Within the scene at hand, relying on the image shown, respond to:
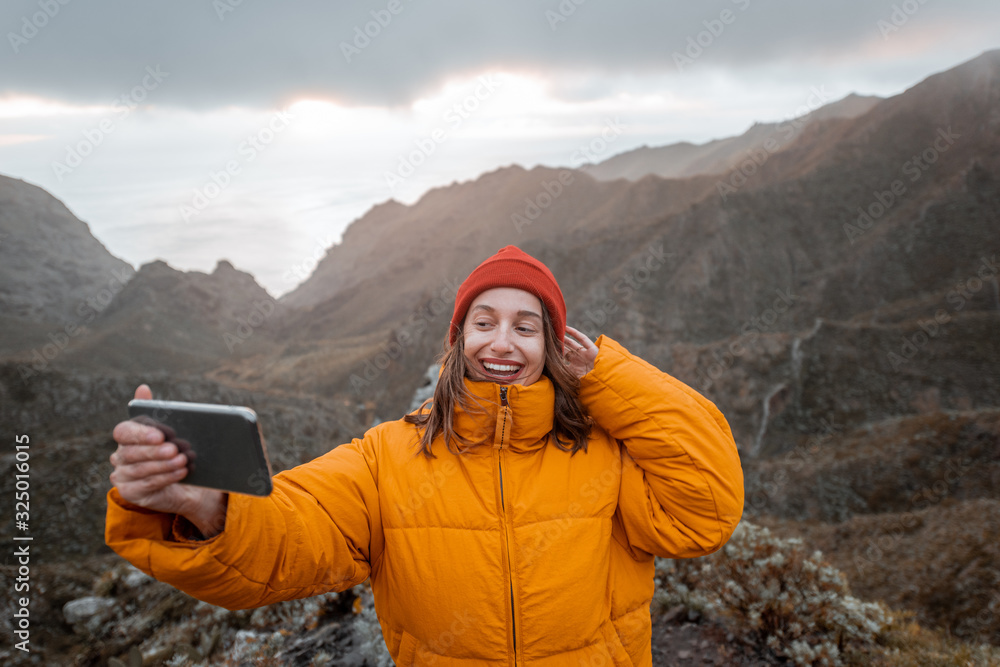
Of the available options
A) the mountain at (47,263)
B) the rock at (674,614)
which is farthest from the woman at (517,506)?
the mountain at (47,263)

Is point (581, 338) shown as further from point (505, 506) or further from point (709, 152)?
point (709, 152)

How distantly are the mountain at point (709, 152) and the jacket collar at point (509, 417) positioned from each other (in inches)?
3522

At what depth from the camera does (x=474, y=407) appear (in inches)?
85.4

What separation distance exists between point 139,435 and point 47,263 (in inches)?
3715

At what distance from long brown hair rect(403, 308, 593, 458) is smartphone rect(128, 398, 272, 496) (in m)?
0.84

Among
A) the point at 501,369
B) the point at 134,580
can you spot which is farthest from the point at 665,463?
the point at 134,580

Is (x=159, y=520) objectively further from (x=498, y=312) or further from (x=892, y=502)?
(x=892, y=502)

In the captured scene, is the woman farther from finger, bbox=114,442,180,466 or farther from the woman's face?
finger, bbox=114,442,180,466

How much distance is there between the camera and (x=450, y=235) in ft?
245

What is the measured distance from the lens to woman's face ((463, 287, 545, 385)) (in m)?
2.29

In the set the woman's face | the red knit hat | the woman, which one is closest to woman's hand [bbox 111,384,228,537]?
the woman

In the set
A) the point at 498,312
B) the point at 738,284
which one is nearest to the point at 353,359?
the point at 738,284

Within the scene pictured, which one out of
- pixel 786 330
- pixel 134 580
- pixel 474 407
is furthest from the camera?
pixel 786 330

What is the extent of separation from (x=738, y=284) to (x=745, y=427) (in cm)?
1810
